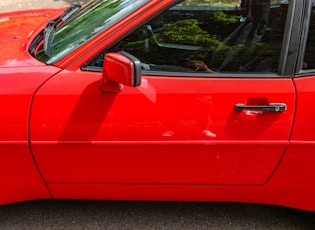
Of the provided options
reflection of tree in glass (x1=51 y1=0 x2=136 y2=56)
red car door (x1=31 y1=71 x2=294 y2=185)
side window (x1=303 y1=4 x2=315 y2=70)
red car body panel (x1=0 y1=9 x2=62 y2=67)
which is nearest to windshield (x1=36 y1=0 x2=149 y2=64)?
reflection of tree in glass (x1=51 y1=0 x2=136 y2=56)

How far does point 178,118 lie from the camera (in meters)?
1.81

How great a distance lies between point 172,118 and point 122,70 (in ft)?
1.24

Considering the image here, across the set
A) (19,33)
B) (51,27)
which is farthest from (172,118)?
(19,33)

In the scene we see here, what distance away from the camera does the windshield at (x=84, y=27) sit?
1.93m

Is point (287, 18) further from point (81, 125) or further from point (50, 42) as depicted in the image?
point (50, 42)

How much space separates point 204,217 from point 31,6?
637cm

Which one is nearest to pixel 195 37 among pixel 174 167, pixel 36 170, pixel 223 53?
pixel 223 53

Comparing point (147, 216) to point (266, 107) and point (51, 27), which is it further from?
point (51, 27)

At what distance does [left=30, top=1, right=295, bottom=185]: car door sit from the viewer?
5.92ft

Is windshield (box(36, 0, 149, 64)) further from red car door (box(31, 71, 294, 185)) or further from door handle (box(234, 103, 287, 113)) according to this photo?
door handle (box(234, 103, 287, 113))

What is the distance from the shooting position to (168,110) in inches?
71.1

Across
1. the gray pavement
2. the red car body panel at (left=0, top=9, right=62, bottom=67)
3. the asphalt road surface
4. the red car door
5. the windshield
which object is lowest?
the asphalt road surface

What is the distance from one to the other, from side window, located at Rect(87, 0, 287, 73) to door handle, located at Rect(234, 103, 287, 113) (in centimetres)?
21

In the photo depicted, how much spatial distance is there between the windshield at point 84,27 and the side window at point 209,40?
0.16 m
